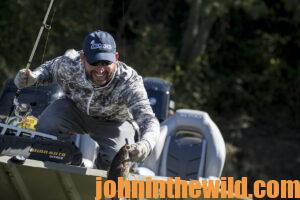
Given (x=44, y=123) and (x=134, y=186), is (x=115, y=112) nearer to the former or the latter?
(x=44, y=123)

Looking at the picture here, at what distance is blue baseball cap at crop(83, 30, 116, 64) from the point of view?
233 inches

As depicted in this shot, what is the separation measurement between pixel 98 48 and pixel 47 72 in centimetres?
73

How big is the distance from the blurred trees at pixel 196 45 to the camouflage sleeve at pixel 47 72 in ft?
21.7

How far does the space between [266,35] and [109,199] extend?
9860mm

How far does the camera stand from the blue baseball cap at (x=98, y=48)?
5914mm

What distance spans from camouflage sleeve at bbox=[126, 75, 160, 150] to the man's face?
21cm

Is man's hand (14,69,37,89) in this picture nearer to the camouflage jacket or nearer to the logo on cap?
the camouflage jacket

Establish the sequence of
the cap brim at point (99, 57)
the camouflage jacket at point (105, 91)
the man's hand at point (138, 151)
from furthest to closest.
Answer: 1. the camouflage jacket at point (105, 91)
2. the cap brim at point (99, 57)
3. the man's hand at point (138, 151)

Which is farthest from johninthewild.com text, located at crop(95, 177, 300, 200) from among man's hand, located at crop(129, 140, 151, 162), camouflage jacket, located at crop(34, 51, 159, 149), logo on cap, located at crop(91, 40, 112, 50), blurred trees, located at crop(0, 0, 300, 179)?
blurred trees, located at crop(0, 0, 300, 179)

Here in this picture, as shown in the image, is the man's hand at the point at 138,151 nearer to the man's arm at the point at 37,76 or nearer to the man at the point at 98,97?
the man at the point at 98,97

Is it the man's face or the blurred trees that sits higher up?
the blurred trees

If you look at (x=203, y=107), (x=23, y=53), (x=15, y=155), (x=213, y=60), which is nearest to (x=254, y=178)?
(x=203, y=107)

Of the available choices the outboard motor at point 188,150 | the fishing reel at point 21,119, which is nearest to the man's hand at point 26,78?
the fishing reel at point 21,119

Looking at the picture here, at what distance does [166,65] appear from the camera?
14.2m
